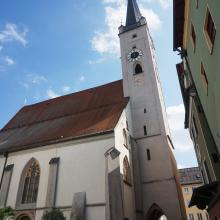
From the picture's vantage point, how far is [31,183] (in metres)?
15.3

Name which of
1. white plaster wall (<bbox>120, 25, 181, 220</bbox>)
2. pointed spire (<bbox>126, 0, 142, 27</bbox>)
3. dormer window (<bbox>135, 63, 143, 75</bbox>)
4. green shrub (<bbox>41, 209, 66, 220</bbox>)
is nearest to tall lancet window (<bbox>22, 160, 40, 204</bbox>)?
green shrub (<bbox>41, 209, 66, 220</bbox>)

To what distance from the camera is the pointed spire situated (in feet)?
86.3

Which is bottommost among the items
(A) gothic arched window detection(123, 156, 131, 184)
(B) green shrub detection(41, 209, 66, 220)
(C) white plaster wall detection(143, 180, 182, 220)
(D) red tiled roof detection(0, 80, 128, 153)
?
(B) green shrub detection(41, 209, 66, 220)

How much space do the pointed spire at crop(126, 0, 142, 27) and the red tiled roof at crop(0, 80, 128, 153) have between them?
317 inches

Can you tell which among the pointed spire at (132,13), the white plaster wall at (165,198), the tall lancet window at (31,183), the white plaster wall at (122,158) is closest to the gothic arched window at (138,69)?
the white plaster wall at (122,158)

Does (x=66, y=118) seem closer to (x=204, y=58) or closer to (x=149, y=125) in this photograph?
(x=149, y=125)

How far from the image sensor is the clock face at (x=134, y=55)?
22112 millimetres

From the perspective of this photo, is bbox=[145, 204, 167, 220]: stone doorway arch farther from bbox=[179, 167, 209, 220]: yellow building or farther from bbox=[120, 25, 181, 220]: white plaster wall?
bbox=[179, 167, 209, 220]: yellow building

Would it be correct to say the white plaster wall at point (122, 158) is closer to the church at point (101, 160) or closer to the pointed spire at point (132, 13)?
the church at point (101, 160)

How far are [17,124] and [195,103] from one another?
57.4ft

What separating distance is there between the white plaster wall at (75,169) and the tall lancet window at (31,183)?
18.7 inches

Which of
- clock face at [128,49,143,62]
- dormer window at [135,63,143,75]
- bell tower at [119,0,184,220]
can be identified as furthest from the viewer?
clock face at [128,49,143,62]

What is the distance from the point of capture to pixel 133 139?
17.7 m

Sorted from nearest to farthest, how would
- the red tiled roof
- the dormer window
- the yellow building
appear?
the red tiled roof → the dormer window → the yellow building
